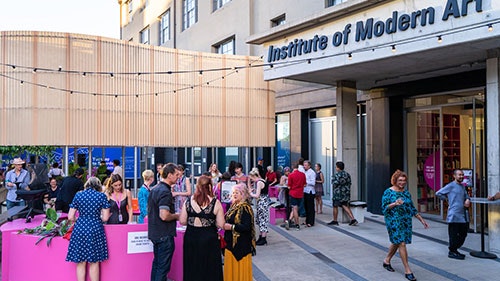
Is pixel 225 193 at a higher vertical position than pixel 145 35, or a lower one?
lower

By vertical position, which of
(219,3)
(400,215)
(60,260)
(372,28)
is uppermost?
(219,3)

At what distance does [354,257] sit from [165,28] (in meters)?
24.0

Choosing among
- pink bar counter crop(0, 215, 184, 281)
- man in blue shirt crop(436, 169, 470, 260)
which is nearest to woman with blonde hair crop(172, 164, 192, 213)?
pink bar counter crop(0, 215, 184, 281)

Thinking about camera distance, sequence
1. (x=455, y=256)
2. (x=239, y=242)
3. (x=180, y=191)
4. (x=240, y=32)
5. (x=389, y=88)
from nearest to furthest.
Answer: (x=239, y=242), (x=455, y=256), (x=180, y=191), (x=389, y=88), (x=240, y=32)

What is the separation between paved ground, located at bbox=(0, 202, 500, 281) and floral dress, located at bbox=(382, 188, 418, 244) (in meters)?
0.67

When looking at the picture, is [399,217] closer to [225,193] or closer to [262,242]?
[262,242]

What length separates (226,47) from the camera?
2148 centimetres

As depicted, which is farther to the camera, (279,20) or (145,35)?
(145,35)

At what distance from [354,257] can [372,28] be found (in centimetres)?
465

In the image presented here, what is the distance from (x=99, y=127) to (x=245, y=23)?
877cm

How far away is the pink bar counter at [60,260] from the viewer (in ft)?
19.9

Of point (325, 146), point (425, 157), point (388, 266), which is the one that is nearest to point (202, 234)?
point (388, 266)

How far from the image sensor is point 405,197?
6.98 metres

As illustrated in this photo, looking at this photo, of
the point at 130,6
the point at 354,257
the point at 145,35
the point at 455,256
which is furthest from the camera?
the point at 130,6
